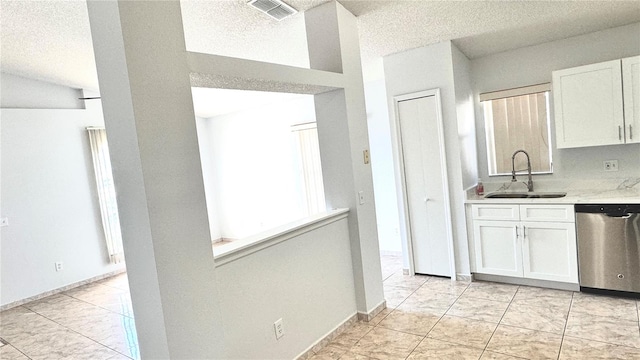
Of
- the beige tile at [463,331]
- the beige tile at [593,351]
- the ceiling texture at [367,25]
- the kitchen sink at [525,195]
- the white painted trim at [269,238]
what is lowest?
the beige tile at [593,351]

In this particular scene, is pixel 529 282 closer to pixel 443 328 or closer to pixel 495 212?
pixel 495 212

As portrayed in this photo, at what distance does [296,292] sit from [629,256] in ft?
8.88

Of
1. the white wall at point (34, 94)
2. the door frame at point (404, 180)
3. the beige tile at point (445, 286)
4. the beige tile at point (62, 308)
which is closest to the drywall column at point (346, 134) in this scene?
the beige tile at point (445, 286)

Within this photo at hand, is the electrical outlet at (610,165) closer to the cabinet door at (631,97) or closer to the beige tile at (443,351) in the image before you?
the cabinet door at (631,97)

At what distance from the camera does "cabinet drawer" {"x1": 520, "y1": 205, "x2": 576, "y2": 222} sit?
126 inches

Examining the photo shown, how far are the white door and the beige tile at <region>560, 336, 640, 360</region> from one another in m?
1.47

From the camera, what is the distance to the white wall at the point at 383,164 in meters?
4.94

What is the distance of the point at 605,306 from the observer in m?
2.97

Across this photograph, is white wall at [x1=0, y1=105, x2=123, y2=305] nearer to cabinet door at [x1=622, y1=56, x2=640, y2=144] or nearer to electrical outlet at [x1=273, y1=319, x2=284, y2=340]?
electrical outlet at [x1=273, y1=319, x2=284, y2=340]

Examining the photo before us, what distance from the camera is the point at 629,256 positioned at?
2.99 metres

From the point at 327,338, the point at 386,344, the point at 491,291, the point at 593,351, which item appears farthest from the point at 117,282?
the point at 593,351

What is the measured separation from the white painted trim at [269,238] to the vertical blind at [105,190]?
4.02 m

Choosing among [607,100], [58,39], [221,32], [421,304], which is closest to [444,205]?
[421,304]

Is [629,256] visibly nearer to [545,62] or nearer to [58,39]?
[545,62]
